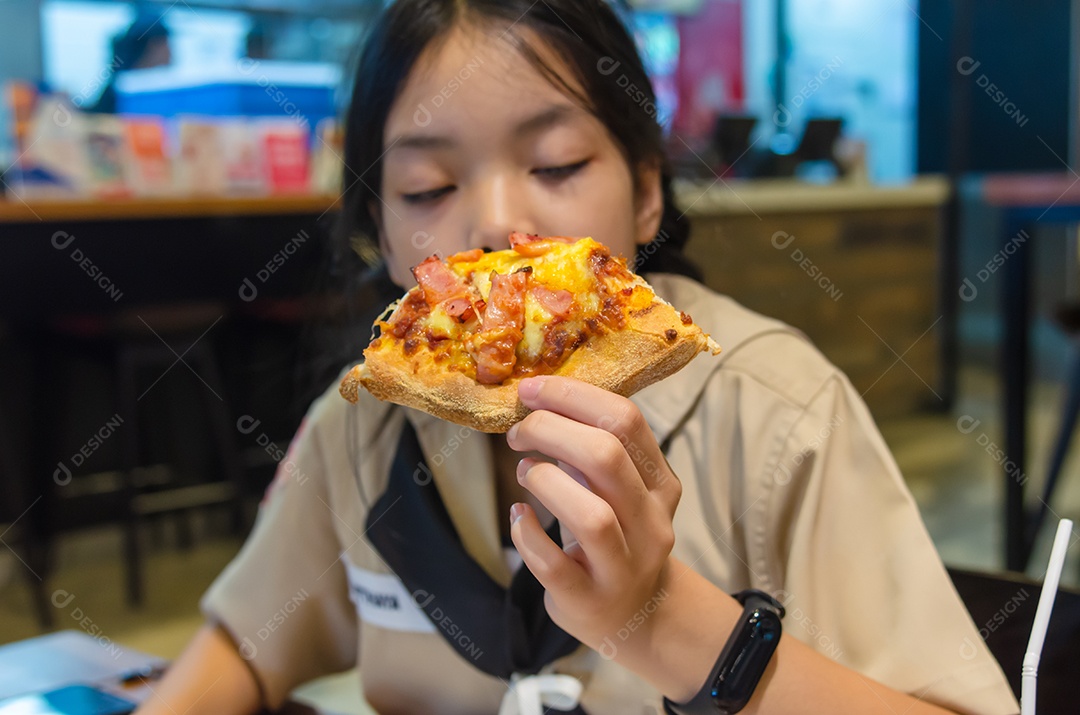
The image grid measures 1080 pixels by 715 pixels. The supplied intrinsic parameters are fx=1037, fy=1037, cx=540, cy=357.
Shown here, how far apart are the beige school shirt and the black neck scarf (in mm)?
16

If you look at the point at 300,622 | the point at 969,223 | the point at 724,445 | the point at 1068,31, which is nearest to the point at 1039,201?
the point at 724,445

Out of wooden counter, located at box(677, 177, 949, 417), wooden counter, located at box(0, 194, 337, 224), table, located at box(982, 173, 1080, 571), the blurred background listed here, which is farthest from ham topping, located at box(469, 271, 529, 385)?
wooden counter, located at box(677, 177, 949, 417)

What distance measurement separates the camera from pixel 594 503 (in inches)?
33.1

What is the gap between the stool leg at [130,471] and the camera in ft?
12.4

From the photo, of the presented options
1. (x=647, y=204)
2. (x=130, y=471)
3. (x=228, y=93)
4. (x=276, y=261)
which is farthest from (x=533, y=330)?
(x=228, y=93)

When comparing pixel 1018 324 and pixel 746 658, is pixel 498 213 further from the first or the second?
pixel 1018 324

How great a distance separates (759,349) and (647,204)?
0.24 meters

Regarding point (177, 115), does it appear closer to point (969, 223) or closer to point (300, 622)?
point (300, 622)

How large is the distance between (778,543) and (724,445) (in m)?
0.12

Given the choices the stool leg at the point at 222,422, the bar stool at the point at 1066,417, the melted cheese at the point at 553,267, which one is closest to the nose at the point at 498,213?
the melted cheese at the point at 553,267

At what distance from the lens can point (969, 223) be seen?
662cm

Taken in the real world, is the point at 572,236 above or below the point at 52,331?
above

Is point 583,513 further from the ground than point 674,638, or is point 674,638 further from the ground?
point 583,513

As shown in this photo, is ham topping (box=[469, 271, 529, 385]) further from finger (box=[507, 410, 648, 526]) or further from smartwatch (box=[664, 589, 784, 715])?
smartwatch (box=[664, 589, 784, 715])
